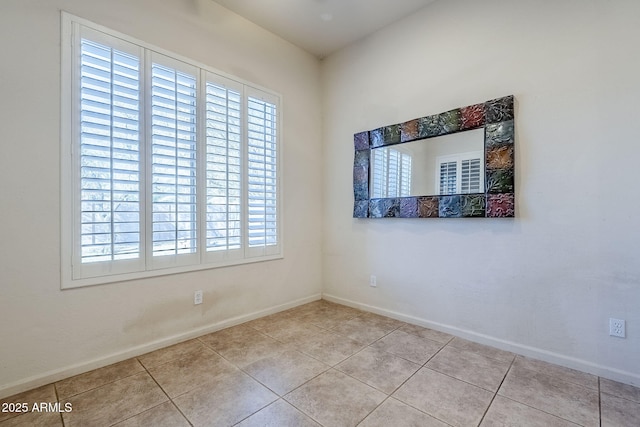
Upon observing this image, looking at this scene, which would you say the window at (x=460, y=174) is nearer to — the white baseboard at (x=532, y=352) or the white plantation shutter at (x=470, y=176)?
the white plantation shutter at (x=470, y=176)

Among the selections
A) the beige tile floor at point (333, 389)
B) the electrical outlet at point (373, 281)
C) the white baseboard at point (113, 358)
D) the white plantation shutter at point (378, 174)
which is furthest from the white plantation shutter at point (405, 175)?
the white baseboard at point (113, 358)

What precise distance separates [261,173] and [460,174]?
1990 millimetres

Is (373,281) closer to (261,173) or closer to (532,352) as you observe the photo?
(532,352)

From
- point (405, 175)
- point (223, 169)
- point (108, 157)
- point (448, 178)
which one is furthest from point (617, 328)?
point (108, 157)

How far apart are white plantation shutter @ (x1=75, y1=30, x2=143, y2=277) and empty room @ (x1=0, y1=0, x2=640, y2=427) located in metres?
A: 0.01

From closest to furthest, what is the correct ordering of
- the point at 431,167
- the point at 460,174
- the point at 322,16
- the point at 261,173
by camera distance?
the point at 460,174, the point at 431,167, the point at 322,16, the point at 261,173

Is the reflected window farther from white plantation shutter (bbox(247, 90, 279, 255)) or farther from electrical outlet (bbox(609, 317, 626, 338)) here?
electrical outlet (bbox(609, 317, 626, 338))

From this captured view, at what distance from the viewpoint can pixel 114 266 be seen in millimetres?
2189

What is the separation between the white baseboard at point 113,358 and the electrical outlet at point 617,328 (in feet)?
9.45

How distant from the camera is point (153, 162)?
7.78ft

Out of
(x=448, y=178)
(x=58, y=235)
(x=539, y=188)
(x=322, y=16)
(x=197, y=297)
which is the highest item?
(x=322, y=16)

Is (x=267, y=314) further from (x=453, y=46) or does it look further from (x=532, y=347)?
(x=453, y=46)

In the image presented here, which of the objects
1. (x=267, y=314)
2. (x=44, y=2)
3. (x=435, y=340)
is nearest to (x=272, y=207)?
(x=267, y=314)

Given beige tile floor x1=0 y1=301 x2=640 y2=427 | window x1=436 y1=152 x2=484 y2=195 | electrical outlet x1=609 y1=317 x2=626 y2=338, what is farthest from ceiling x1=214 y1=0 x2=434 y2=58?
beige tile floor x1=0 y1=301 x2=640 y2=427
